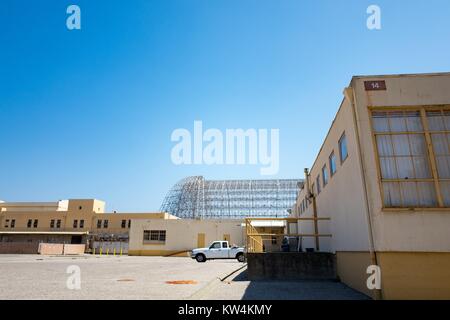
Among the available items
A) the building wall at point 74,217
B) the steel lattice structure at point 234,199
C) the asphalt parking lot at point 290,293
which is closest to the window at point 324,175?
the asphalt parking lot at point 290,293

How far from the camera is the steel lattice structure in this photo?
59688 millimetres

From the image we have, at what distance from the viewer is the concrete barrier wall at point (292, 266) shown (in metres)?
11.2

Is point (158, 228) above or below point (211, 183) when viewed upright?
below

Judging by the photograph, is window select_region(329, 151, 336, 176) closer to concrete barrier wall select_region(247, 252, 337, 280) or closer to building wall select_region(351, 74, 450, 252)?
concrete barrier wall select_region(247, 252, 337, 280)

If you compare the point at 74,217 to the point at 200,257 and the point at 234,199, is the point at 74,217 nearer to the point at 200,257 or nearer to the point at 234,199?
the point at 234,199

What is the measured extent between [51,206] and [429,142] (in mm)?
67406

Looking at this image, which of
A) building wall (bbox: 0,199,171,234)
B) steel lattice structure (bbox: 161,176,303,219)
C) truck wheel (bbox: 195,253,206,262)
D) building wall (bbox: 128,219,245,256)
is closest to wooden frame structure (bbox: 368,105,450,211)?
truck wheel (bbox: 195,253,206,262)

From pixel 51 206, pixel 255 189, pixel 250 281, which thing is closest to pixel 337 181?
pixel 250 281

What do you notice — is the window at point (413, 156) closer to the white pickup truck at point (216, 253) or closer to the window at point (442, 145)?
→ the window at point (442, 145)

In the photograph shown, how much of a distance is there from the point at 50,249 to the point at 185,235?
16.7 m

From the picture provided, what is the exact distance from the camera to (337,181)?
1060 cm

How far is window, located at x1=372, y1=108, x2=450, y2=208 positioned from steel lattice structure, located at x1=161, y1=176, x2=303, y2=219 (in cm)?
5169

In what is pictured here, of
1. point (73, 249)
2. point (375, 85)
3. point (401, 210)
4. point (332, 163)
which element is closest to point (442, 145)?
point (401, 210)
